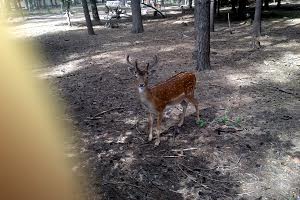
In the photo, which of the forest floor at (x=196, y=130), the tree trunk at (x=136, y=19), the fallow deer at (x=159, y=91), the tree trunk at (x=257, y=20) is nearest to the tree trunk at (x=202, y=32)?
the forest floor at (x=196, y=130)

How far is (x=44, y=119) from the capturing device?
951cm

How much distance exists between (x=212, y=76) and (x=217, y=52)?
13.6ft

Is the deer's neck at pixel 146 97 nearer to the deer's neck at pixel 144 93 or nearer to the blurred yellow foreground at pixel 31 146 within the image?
the deer's neck at pixel 144 93

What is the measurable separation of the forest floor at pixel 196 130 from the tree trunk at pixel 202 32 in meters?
0.54

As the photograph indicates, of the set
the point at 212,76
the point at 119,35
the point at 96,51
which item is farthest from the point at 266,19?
the point at 212,76

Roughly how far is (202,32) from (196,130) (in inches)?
211

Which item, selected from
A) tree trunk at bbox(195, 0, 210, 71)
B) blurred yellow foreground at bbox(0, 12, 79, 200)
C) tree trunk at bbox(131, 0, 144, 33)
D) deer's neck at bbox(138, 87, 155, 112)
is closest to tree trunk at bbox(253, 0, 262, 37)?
tree trunk at bbox(195, 0, 210, 71)

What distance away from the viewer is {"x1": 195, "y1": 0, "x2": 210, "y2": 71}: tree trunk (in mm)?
12258

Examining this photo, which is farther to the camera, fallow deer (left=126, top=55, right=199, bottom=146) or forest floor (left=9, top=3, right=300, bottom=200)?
fallow deer (left=126, top=55, right=199, bottom=146)

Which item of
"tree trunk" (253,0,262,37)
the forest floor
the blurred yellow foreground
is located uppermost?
"tree trunk" (253,0,262,37)

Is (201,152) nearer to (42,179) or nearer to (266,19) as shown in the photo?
(42,179)

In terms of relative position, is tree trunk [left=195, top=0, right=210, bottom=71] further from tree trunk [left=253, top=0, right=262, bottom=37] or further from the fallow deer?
tree trunk [left=253, top=0, right=262, bottom=37]

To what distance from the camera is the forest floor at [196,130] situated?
6.30 m

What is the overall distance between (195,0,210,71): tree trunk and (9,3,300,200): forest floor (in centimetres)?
54
